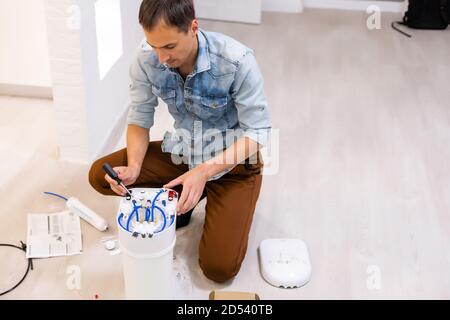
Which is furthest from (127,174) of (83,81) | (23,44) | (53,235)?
(23,44)

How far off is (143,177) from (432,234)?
0.98 meters

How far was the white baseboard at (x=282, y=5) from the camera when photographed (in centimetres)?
383

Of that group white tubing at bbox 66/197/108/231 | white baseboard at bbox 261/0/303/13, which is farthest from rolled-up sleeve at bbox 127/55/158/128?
white baseboard at bbox 261/0/303/13

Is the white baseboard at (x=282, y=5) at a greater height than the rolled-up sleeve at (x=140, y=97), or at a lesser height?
lesser

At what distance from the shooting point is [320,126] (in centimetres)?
269

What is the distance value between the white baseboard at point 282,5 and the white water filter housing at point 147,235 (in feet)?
8.07

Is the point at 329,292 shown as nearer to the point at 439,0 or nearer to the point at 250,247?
the point at 250,247

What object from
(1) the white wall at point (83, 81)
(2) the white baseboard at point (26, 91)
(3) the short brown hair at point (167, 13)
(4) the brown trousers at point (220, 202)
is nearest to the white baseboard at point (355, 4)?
(1) the white wall at point (83, 81)

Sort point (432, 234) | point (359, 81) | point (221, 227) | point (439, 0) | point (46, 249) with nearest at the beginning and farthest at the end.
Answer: point (221, 227)
point (46, 249)
point (432, 234)
point (359, 81)
point (439, 0)

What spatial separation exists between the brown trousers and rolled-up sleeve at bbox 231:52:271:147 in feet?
0.52

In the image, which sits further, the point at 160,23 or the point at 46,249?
the point at 46,249

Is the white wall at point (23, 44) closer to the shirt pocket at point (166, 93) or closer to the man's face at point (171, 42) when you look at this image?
the shirt pocket at point (166, 93)

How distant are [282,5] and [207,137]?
2209 millimetres

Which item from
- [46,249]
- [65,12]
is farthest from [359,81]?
[46,249]
